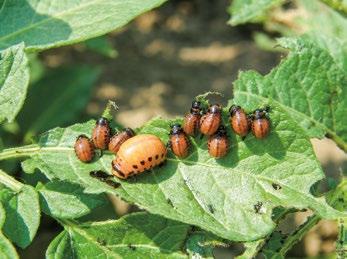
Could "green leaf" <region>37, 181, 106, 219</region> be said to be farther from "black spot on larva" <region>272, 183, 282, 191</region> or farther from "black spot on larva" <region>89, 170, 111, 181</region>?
"black spot on larva" <region>272, 183, 282, 191</region>

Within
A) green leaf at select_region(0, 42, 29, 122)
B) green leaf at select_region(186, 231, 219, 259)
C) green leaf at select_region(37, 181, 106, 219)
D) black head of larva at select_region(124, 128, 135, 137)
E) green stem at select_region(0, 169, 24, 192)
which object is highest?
green leaf at select_region(0, 42, 29, 122)

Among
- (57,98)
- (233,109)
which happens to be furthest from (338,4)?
(57,98)

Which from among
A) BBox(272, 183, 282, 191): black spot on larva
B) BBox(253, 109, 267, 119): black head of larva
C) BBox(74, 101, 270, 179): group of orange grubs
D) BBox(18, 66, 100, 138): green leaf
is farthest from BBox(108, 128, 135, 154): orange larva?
BBox(18, 66, 100, 138): green leaf

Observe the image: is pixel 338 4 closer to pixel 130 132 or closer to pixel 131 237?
pixel 130 132

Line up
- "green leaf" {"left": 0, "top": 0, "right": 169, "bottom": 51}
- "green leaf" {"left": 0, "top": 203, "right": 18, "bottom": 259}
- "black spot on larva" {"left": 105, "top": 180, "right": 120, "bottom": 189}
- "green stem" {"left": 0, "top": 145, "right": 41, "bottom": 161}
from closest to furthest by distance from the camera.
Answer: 1. "green leaf" {"left": 0, "top": 203, "right": 18, "bottom": 259}
2. "black spot on larva" {"left": 105, "top": 180, "right": 120, "bottom": 189}
3. "green stem" {"left": 0, "top": 145, "right": 41, "bottom": 161}
4. "green leaf" {"left": 0, "top": 0, "right": 169, "bottom": 51}

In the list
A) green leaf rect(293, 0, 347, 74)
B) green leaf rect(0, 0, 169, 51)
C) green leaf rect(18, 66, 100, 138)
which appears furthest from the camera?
green leaf rect(18, 66, 100, 138)

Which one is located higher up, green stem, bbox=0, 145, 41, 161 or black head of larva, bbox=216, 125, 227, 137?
black head of larva, bbox=216, 125, 227, 137
